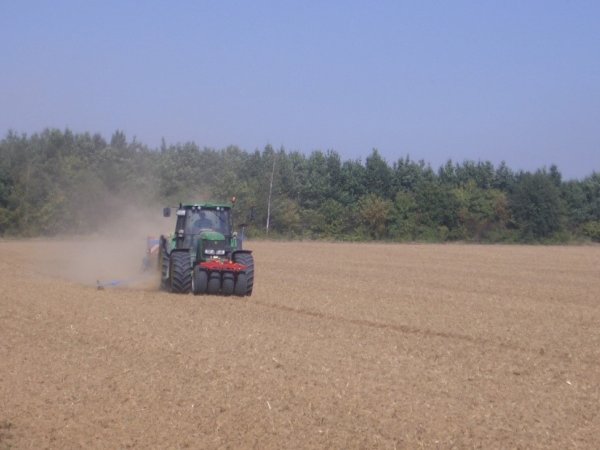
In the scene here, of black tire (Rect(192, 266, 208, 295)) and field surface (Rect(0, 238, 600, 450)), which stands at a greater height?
black tire (Rect(192, 266, 208, 295))

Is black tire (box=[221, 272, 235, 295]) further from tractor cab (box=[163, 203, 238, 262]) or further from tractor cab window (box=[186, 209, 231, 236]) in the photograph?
tractor cab window (box=[186, 209, 231, 236])

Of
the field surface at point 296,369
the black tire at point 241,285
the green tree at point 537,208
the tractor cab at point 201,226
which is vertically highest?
the green tree at point 537,208

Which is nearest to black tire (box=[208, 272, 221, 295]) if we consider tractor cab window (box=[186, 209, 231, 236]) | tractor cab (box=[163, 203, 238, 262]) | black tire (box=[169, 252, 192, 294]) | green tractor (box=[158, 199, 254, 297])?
green tractor (box=[158, 199, 254, 297])

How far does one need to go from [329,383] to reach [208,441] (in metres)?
2.46

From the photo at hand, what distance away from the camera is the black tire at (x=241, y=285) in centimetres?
1917

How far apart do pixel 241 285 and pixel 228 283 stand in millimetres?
297

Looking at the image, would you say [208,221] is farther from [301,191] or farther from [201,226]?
[301,191]

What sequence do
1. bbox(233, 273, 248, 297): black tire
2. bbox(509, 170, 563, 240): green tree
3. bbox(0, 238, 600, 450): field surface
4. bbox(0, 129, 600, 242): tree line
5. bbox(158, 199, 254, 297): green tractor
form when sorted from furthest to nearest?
bbox(509, 170, 563, 240): green tree, bbox(0, 129, 600, 242): tree line, bbox(233, 273, 248, 297): black tire, bbox(158, 199, 254, 297): green tractor, bbox(0, 238, 600, 450): field surface

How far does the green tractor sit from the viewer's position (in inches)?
750

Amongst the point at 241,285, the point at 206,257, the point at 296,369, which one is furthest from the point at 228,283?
the point at 296,369

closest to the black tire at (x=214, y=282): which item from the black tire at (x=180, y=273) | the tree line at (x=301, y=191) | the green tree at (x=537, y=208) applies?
the black tire at (x=180, y=273)

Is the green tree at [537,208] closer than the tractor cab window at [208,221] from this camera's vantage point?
No

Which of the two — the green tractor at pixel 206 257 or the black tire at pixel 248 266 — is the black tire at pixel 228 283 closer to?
the green tractor at pixel 206 257

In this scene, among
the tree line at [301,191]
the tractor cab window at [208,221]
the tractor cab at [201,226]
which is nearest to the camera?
the tractor cab at [201,226]
